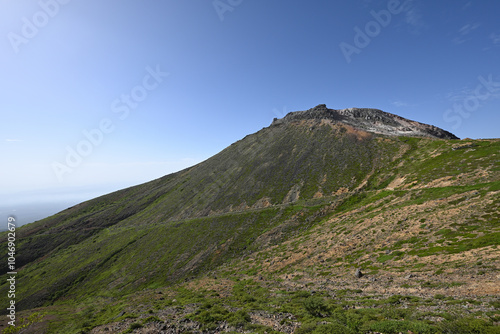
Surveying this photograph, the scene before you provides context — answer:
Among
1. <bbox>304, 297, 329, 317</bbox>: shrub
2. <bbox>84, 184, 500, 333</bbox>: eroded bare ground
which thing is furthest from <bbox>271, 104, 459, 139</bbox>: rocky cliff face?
<bbox>304, 297, 329, 317</bbox>: shrub

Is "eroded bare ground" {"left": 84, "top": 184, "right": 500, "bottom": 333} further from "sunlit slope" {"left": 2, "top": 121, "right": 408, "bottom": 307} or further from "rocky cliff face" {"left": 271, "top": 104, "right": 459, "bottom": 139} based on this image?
"rocky cliff face" {"left": 271, "top": 104, "right": 459, "bottom": 139}

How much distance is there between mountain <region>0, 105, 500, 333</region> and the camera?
1870 centimetres

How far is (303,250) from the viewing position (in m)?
40.8

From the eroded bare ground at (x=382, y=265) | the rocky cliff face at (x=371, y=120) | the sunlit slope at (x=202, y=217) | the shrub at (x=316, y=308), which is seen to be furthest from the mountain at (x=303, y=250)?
the rocky cliff face at (x=371, y=120)

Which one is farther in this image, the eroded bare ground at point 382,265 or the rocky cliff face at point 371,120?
the rocky cliff face at point 371,120

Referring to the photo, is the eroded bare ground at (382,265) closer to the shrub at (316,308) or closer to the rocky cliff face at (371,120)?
the shrub at (316,308)

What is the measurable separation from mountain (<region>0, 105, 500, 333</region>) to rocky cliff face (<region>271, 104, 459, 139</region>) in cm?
247

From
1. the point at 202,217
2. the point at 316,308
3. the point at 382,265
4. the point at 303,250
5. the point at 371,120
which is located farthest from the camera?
the point at 371,120

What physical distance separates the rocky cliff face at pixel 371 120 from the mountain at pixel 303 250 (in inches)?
97.4

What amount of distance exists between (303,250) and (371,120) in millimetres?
118184

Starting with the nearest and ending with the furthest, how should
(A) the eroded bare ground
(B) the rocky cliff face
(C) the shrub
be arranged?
(A) the eroded bare ground → (C) the shrub → (B) the rocky cliff face

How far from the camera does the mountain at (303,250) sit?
1870 centimetres

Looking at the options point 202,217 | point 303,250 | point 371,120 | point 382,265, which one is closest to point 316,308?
point 382,265

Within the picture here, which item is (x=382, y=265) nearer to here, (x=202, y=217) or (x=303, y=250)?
(x=303, y=250)
